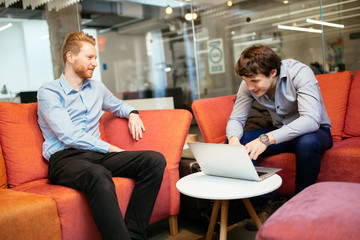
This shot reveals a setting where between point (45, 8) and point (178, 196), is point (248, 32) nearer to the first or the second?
point (45, 8)

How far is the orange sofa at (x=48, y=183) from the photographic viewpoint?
1598 millimetres

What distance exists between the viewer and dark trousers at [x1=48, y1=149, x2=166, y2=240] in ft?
5.33

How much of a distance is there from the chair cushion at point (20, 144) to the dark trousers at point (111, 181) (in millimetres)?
164

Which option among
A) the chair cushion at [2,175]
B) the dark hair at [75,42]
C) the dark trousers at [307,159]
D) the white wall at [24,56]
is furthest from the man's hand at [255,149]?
the white wall at [24,56]

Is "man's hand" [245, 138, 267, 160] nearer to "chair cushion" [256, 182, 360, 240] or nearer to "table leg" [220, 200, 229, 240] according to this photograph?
"table leg" [220, 200, 229, 240]

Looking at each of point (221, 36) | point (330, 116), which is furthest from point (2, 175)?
point (221, 36)

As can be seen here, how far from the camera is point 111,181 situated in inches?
68.7

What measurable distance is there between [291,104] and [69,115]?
1.36 meters

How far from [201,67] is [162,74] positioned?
367 cm

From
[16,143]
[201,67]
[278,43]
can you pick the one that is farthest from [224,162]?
[201,67]

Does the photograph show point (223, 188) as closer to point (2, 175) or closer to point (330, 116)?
point (2, 175)

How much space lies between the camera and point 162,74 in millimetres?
9086

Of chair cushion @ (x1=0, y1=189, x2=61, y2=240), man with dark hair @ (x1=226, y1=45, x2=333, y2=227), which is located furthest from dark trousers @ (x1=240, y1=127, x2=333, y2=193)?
chair cushion @ (x1=0, y1=189, x2=61, y2=240)

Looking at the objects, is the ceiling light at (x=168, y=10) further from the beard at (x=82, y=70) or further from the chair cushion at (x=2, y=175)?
the chair cushion at (x=2, y=175)
